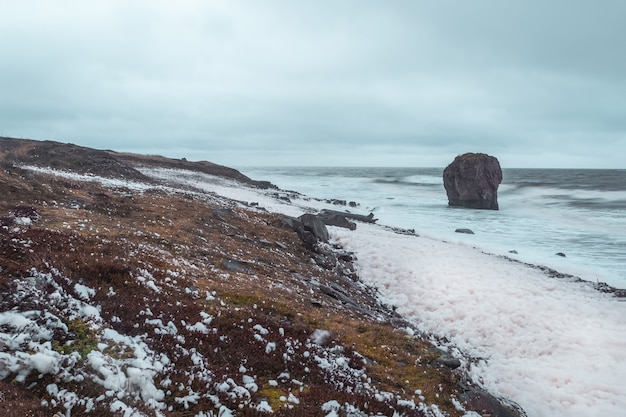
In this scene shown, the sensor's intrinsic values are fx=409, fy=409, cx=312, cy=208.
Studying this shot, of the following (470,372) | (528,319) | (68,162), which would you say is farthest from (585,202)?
(68,162)

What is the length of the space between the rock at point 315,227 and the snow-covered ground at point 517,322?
299cm

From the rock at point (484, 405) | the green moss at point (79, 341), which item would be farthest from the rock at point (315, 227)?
the green moss at point (79, 341)

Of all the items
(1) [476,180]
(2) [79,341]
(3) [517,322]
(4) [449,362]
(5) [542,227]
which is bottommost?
(3) [517,322]

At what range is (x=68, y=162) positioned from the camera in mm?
57844

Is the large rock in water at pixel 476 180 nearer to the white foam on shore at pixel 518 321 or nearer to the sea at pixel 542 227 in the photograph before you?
the sea at pixel 542 227

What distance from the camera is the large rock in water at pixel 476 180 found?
82375 mm

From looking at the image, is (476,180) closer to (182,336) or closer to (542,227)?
(542,227)

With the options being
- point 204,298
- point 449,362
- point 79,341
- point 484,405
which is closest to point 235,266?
point 204,298

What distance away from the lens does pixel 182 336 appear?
11773 millimetres

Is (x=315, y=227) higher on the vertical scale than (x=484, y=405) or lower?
higher

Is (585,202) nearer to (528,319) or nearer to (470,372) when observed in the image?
(528,319)

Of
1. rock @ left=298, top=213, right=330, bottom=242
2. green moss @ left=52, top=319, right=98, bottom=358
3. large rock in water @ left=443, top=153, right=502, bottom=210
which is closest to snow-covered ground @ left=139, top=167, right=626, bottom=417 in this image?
rock @ left=298, top=213, right=330, bottom=242

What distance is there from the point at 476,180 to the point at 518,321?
6538 cm

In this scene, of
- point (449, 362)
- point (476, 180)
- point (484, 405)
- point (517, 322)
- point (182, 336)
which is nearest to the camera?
point (182, 336)
